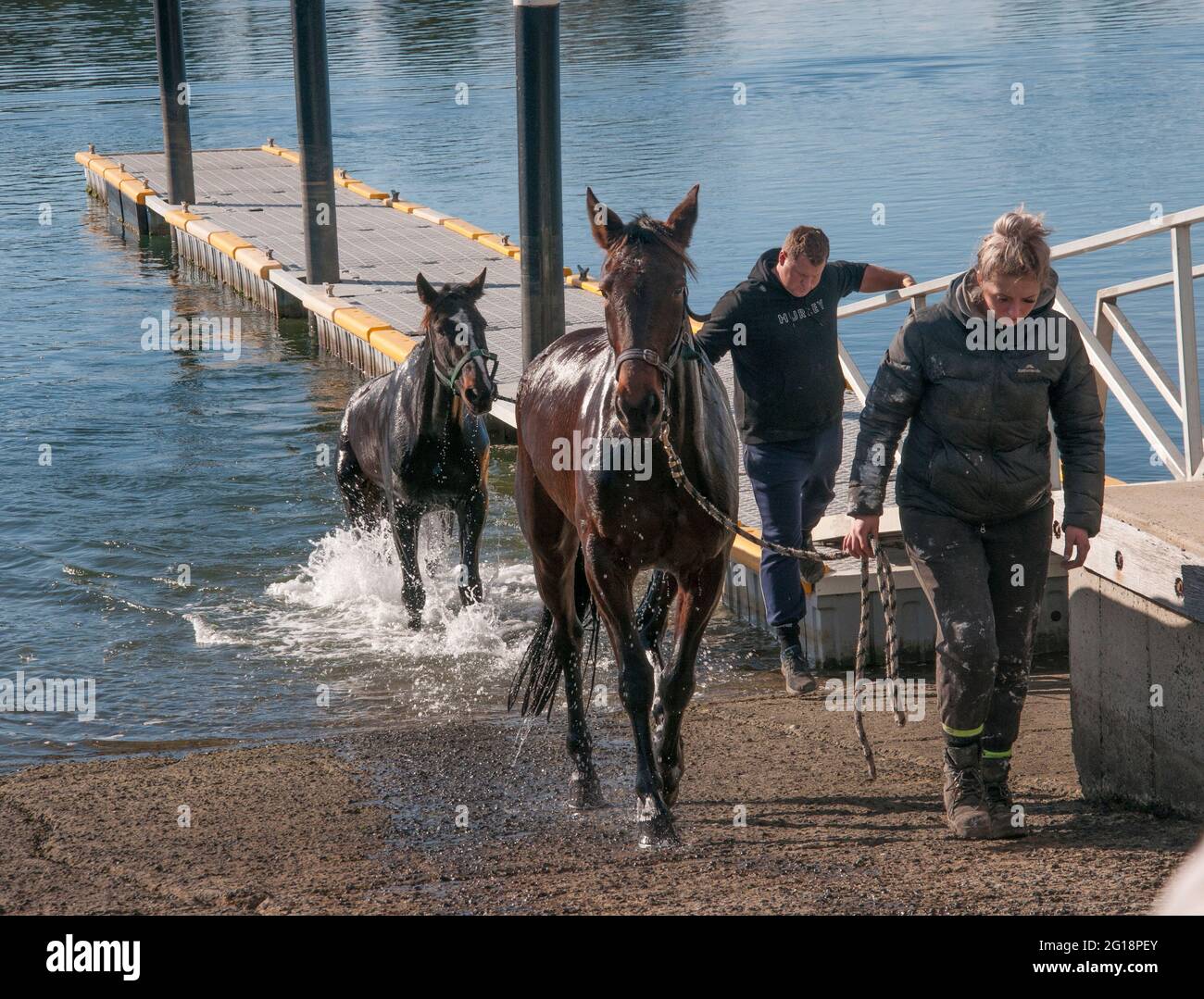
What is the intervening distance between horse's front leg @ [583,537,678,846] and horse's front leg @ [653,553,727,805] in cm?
11

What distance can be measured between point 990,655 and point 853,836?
0.81m

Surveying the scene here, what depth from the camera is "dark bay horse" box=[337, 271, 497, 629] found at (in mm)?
8078

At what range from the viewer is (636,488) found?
559 cm

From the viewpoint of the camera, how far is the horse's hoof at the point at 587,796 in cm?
616

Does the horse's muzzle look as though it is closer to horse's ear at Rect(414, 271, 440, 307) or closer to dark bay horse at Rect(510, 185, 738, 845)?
dark bay horse at Rect(510, 185, 738, 845)

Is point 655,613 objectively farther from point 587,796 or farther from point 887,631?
point 887,631

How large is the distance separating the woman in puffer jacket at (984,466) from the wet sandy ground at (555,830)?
0.48 metres

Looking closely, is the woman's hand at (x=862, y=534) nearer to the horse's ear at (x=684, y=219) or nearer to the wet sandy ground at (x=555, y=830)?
the wet sandy ground at (x=555, y=830)

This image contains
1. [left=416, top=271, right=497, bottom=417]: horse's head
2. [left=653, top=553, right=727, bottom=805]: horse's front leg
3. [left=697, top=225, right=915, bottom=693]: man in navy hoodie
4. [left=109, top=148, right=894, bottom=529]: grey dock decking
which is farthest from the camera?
[left=109, top=148, right=894, bottom=529]: grey dock decking

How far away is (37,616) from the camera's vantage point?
955 cm

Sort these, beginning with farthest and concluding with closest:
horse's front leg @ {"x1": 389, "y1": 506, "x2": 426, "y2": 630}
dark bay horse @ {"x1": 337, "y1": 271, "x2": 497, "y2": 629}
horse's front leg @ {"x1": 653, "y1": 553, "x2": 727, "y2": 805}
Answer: horse's front leg @ {"x1": 389, "y1": 506, "x2": 426, "y2": 630} < dark bay horse @ {"x1": 337, "y1": 271, "x2": 497, "y2": 629} < horse's front leg @ {"x1": 653, "y1": 553, "x2": 727, "y2": 805}

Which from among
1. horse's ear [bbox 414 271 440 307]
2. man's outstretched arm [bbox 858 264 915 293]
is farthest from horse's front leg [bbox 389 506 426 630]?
man's outstretched arm [bbox 858 264 915 293]

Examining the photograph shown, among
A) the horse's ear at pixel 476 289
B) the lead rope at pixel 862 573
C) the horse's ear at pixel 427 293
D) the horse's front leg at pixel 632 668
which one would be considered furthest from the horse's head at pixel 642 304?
the horse's ear at pixel 476 289

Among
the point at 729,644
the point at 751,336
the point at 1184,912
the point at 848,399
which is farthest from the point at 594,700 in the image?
the point at 1184,912
